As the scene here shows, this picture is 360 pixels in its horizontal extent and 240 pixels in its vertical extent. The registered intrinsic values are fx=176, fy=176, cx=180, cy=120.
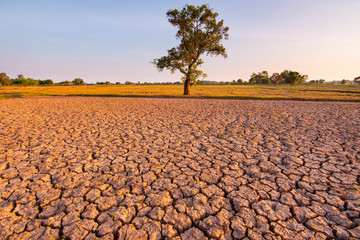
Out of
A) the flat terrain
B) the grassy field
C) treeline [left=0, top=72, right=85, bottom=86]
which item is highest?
treeline [left=0, top=72, right=85, bottom=86]

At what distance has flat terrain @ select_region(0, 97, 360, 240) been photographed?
2.45 meters

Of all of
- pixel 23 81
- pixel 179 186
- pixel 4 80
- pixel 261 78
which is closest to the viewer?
pixel 179 186

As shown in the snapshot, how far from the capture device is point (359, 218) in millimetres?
2604

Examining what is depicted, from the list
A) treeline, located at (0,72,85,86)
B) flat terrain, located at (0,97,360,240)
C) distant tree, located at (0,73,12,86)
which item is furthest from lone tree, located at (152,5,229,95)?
distant tree, located at (0,73,12,86)

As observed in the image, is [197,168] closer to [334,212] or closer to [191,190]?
[191,190]

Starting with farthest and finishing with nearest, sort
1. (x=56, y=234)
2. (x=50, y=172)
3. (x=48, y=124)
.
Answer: (x=48, y=124) → (x=50, y=172) → (x=56, y=234)

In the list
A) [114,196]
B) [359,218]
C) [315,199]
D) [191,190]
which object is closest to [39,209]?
[114,196]

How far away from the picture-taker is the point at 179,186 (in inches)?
133

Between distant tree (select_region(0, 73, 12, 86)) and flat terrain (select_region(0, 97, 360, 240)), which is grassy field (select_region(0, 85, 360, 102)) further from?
distant tree (select_region(0, 73, 12, 86))

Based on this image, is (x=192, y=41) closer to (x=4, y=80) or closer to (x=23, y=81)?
(x=23, y=81)

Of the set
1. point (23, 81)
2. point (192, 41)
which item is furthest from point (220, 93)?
point (23, 81)

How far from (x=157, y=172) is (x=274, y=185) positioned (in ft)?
7.83

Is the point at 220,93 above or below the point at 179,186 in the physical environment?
above

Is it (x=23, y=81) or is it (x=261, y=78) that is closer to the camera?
(x=23, y=81)
